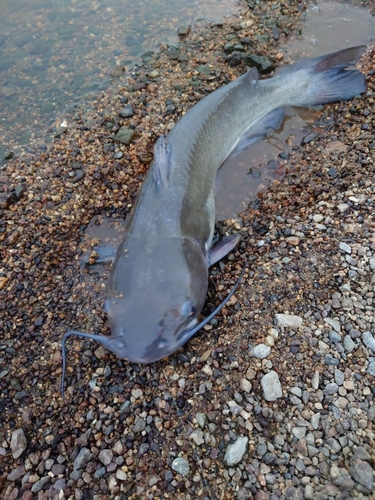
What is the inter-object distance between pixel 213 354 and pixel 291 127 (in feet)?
8.30

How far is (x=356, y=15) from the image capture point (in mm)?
4742

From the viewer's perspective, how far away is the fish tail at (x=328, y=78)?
3838 mm

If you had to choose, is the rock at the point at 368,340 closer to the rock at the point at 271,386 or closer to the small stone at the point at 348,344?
the small stone at the point at 348,344

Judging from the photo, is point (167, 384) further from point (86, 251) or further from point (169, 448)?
point (86, 251)

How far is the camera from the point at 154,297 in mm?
2283

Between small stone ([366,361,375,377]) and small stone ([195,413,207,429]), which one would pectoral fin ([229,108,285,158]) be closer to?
small stone ([366,361,375,377])

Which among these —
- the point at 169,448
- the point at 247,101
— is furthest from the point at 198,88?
the point at 169,448

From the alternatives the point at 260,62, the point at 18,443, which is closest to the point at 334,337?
the point at 18,443

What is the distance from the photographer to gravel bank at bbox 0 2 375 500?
1990 millimetres

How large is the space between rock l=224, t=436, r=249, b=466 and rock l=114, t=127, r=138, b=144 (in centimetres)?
272

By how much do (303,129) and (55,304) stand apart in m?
2.82

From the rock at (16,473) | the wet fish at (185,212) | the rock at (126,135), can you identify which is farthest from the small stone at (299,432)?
the rock at (126,135)

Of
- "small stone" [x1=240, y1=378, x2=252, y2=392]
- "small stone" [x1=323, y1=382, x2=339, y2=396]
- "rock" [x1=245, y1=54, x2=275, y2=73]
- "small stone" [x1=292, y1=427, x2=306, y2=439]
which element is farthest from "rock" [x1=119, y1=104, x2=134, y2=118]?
"small stone" [x1=292, y1=427, x2=306, y2=439]

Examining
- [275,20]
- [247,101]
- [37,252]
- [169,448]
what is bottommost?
[169,448]
